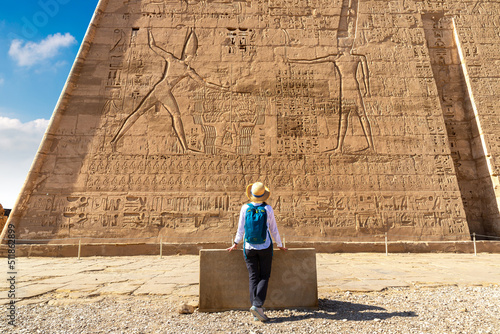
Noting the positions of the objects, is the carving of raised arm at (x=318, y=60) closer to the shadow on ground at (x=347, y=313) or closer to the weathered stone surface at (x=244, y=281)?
the weathered stone surface at (x=244, y=281)

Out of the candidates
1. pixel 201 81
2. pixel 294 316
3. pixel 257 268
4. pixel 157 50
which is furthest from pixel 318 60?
pixel 294 316

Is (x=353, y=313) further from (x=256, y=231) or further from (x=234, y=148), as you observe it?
(x=234, y=148)

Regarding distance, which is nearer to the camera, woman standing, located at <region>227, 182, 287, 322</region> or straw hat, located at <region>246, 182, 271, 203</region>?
woman standing, located at <region>227, 182, 287, 322</region>

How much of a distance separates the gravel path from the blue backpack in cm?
49

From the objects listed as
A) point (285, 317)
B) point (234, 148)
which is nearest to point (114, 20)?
point (234, 148)

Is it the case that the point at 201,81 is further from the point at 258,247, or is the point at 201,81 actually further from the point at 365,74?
the point at 258,247

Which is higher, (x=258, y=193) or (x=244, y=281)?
(x=258, y=193)

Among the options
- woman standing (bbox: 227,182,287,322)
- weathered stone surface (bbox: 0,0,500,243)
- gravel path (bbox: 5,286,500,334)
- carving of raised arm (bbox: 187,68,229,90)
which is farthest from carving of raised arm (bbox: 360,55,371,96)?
woman standing (bbox: 227,182,287,322)

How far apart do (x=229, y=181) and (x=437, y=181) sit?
4834 mm

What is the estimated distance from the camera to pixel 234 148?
23.3 feet

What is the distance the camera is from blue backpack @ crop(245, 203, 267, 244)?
1922 mm

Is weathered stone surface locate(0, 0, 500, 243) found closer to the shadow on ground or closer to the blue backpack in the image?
the shadow on ground

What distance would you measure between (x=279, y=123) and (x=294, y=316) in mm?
5779

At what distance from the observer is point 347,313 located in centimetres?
195
